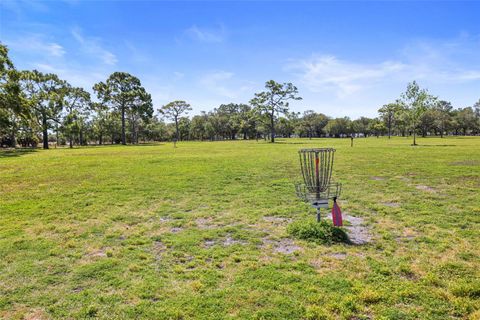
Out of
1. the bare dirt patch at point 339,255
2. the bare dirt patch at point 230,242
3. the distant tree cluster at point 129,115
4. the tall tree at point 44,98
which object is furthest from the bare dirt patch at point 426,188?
the tall tree at point 44,98

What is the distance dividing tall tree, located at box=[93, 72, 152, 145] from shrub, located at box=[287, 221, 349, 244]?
52918 millimetres

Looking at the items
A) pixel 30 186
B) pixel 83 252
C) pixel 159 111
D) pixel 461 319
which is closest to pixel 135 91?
pixel 159 111

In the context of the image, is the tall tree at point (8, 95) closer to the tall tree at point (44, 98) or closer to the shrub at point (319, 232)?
the tall tree at point (44, 98)

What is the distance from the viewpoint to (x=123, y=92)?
175ft

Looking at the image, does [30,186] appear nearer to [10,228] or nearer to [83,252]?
[10,228]

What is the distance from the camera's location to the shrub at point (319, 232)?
5.12m

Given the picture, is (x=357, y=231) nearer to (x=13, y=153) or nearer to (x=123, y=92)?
(x=13, y=153)

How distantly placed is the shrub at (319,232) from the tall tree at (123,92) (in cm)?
5292

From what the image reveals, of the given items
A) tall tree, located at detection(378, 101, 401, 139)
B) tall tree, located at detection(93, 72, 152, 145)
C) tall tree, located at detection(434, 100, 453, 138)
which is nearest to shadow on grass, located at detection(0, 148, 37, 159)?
tall tree, located at detection(93, 72, 152, 145)

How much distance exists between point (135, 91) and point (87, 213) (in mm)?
51832

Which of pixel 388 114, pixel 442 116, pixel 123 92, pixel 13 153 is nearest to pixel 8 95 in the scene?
pixel 13 153

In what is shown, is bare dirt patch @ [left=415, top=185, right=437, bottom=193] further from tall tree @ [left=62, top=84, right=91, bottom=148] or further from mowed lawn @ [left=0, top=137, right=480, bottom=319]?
tall tree @ [left=62, top=84, right=91, bottom=148]

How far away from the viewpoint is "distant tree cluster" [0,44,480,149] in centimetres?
3291

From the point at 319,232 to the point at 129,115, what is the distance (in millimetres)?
64781
